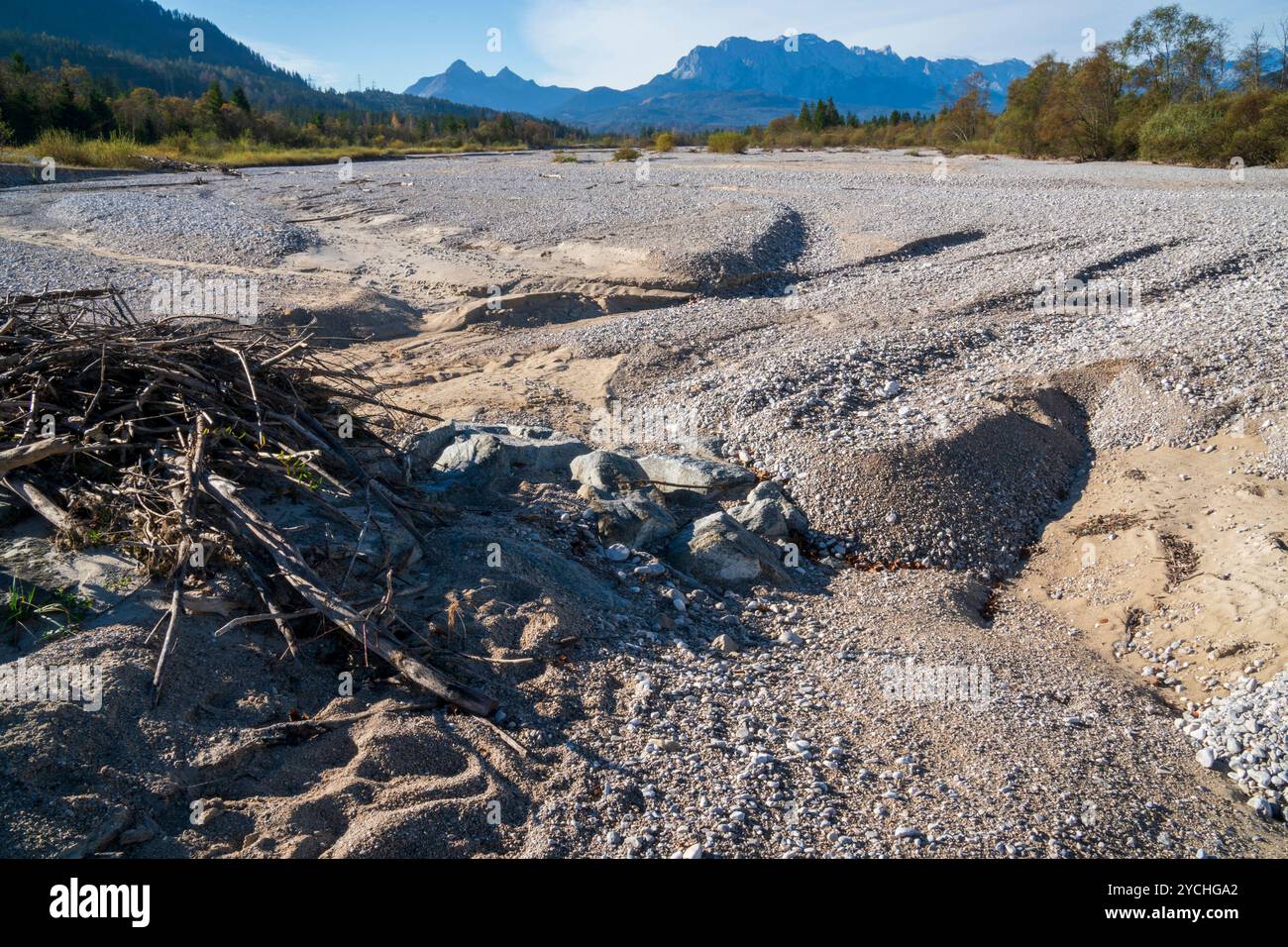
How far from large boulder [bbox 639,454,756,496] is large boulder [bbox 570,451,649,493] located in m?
0.21

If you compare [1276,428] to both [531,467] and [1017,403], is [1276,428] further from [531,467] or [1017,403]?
[531,467]

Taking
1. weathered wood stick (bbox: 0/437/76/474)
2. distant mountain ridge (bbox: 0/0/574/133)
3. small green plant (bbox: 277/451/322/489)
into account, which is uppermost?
distant mountain ridge (bbox: 0/0/574/133)

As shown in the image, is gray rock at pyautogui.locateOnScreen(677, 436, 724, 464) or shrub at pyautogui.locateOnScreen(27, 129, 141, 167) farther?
shrub at pyautogui.locateOnScreen(27, 129, 141, 167)

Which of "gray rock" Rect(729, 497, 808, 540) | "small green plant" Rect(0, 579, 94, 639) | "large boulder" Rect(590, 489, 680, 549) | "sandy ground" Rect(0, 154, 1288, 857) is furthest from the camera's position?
"gray rock" Rect(729, 497, 808, 540)

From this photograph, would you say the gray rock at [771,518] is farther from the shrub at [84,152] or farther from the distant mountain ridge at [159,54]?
the distant mountain ridge at [159,54]

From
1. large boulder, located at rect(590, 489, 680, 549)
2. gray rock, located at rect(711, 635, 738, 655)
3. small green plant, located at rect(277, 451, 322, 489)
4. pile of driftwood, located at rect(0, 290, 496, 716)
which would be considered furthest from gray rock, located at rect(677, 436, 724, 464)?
small green plant, located at rect(277, 451, 322, 489)

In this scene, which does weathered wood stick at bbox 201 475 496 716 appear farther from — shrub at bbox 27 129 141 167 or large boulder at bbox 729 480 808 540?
shrub at bbox 27 129 141 167

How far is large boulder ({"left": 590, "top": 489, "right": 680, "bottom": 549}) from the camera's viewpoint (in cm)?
504

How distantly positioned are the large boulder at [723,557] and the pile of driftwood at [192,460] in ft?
5.21

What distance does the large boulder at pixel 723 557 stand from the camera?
4.88 meters

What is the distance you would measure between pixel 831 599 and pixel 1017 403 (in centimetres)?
319
